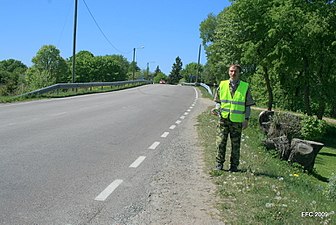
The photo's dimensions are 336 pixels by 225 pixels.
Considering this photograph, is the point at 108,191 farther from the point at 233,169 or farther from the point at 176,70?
the point at 176,70

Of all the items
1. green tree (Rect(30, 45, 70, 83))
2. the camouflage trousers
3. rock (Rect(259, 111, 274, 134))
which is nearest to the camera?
the camouflage trousers

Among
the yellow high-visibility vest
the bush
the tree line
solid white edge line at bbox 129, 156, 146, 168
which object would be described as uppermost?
the tree line

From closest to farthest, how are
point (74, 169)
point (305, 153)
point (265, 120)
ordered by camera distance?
point (74, 169)
point (305, 153)
point (265, 120)

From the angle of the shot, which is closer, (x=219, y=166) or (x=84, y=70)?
(x=219, y=166)

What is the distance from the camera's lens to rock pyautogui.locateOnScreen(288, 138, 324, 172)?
37.1 feet

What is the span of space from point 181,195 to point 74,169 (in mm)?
2098

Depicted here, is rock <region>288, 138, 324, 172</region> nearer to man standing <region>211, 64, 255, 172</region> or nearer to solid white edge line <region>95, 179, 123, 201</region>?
man standing <region>211, 64, 255, 172</region>

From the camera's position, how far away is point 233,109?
705cm

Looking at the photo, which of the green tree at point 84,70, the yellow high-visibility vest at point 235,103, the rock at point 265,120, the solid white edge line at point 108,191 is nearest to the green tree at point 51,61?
the green tree at point 84,70

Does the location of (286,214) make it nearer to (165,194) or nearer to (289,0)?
(165,194)

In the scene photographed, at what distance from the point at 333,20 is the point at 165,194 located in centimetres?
2332

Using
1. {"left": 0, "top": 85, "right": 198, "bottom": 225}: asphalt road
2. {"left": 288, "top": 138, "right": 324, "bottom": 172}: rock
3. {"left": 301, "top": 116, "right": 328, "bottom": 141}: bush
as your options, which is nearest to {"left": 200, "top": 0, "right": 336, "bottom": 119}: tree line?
{"left": 301, "top": 116, "right": 328, "bottom": 141}: bush

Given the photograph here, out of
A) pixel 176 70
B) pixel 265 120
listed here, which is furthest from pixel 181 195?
pixel 176 70

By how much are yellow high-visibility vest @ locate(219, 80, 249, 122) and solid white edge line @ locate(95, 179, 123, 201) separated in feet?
7.53
